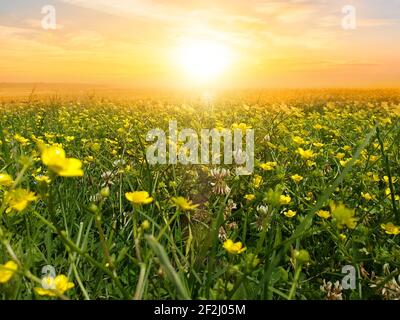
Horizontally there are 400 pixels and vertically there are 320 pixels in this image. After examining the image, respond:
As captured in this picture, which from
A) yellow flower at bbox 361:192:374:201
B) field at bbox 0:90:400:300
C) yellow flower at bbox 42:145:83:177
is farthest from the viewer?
yellow flower at bbox 361:192:374:201

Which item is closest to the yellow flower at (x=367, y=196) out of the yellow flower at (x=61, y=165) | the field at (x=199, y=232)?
the field at (x=199, y=232)

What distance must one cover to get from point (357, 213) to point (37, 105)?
23.7ft

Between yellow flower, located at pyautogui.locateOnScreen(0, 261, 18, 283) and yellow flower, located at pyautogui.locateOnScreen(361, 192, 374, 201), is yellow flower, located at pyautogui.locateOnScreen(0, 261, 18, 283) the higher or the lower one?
the higher one

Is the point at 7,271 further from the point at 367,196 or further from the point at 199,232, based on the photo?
the point at 367,196

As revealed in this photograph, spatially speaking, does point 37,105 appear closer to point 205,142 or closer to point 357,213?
point 205,142

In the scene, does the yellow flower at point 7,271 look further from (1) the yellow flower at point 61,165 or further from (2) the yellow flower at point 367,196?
(2) the yellow flower at point 367,196

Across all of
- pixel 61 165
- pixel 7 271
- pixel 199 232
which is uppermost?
pixel 61 165

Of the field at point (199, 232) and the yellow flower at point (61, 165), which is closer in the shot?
the yellow flower at point (61, 165)

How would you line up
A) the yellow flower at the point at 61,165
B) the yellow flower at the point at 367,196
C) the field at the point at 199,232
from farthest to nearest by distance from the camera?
the yellow flower at the point at 367,196 → the field at the point at 199,232 → the yellow flower at the point at 61,165

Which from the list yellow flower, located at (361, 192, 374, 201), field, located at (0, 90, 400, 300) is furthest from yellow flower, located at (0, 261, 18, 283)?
yellow flower, located at (361, 192, 374, 201)

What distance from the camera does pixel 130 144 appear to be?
3398 mm

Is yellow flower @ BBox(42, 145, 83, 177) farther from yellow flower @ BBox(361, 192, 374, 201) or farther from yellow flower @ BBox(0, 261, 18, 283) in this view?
yellow flower @ BBox(361, 192, 374, 201)

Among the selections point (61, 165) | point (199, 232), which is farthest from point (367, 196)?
point (61, 165)

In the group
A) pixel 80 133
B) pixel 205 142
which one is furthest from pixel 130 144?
pixel 80 133
